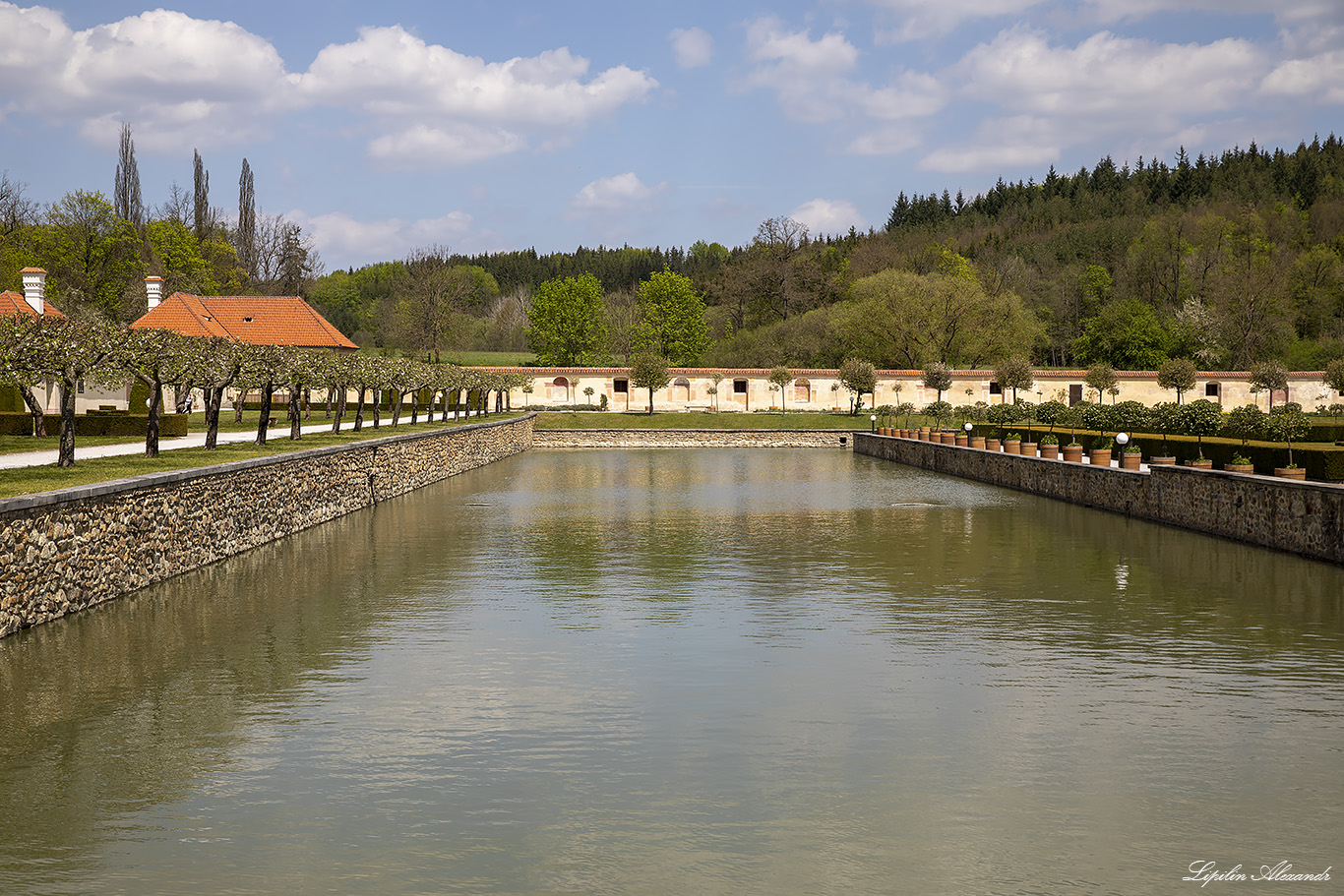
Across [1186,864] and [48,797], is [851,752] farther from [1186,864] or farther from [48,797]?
[48,797]

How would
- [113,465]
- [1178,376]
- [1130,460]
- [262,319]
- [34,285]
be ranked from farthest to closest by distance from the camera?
[262,319] → [1178,376] → [34,285] → [1130,460] → [113,465]

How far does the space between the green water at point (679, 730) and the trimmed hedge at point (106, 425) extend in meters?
22.9

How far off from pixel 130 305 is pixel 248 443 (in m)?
51.0

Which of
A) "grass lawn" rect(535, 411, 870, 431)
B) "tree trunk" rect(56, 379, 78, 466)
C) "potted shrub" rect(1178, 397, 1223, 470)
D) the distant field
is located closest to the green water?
"tree trunk" rect(56, 379, 78, 466)

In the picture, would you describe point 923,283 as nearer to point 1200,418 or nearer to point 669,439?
point 669,439

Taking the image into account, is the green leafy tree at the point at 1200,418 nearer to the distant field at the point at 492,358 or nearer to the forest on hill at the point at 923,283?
the forest on hill at the point at 923,283

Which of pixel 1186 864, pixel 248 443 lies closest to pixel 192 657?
pixel 1186 864

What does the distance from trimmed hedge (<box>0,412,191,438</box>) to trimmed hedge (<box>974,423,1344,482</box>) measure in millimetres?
32389

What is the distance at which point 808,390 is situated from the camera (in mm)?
89562

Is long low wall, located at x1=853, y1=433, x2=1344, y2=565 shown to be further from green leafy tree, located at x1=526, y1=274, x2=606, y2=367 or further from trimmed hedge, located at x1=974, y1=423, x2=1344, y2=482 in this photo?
green leafy tree, located at x1=526, y1=274, x2=606, y2=367

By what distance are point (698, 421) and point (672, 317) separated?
32.2m

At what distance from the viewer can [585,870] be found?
7.16m

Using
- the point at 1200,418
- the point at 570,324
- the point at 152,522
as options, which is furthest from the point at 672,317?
the point at 152,522

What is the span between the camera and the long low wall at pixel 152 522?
14.1m
